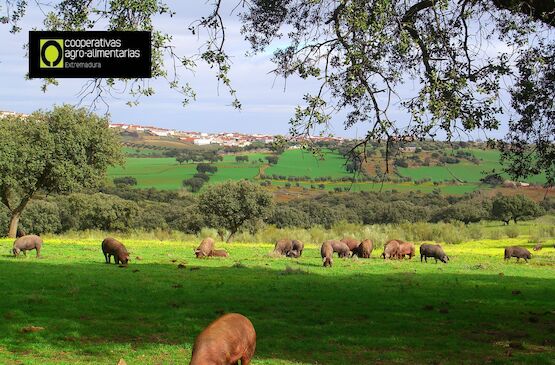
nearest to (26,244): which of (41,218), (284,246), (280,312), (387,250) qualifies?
(284,246)

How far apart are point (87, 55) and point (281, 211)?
8259 centimetres

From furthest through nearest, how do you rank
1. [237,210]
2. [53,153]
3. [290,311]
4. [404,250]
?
1. [237,210]
2. [53,153]
3. [404,250]
4. [290,311]

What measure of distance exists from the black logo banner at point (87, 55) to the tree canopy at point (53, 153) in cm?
4095

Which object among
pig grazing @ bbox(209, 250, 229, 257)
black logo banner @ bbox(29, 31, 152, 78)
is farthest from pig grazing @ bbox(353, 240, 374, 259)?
black logo banner @ bbox(29, 31, 152, 78)

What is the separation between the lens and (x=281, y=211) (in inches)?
3804

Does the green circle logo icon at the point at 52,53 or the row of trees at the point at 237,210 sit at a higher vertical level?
the green circle logo icon at the point at 52,53

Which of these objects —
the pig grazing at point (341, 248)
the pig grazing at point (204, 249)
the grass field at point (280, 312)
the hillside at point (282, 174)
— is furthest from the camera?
the hillside at point (282, 174)

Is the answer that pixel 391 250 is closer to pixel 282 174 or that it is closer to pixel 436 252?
pixel 436 252

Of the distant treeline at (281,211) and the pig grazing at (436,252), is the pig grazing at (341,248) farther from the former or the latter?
the distant treeline at (281,211)

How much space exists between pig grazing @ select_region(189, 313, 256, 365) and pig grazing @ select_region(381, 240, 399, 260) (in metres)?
32.3

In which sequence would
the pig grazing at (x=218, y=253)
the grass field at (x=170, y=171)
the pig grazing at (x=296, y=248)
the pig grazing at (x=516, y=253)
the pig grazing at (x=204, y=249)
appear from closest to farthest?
1. the pig grazing at (x=204, y=249)
2. the pig grazing at (x=218, y=253)
3. the pig grazing at (x=516, y=253)
4. the pig grazing at (x=296, y=248)
5. the grass field at (x=170, y=171)

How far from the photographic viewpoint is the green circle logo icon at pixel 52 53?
575 inches

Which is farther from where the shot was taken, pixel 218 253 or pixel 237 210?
pixel 237 210

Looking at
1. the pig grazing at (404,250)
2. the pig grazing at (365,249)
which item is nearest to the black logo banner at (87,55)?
the pig grazing at (365,249)
